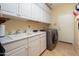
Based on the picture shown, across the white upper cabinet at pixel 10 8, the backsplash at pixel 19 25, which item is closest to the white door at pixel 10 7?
the white upper cabinet at pixel 10 8

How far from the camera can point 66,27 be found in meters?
1.80

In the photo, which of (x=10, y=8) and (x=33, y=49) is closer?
(x=10, y=8)

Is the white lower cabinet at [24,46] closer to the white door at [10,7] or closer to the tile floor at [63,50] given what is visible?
the tile floor at [63,50]

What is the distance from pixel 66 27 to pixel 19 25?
1.05 meters

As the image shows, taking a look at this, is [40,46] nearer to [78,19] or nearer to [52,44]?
[52,44]

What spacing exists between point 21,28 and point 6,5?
0.81 meters

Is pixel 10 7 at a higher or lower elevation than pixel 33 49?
higher

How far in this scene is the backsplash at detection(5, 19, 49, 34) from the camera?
81.9 inches

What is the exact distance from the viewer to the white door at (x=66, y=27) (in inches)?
69.5

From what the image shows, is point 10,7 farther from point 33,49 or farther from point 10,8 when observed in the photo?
point 33,49

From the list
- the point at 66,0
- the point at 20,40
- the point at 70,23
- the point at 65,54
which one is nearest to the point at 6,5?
the point at 20,40

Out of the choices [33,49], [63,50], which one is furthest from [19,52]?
[63,50]

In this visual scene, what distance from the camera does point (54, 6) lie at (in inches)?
69.9

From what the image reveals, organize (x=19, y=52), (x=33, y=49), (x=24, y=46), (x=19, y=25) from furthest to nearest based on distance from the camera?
1. (x=19, y=25)
2. (x=33, y=49)
3. (x=24, y=46)
4. (x=19, y=52)
